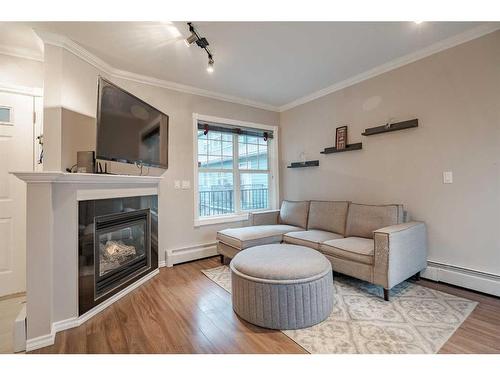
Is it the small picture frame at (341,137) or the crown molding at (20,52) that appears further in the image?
the small picture frame at (341,137)

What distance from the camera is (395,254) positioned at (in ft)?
6.55

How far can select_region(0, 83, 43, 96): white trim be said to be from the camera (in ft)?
7.48

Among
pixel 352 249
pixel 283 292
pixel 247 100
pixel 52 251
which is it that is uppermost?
pixel 247 100

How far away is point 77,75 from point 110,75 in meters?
0.45

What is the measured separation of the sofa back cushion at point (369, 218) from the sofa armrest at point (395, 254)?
189 millimetres

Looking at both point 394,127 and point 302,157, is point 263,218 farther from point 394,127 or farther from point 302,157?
point 394,127

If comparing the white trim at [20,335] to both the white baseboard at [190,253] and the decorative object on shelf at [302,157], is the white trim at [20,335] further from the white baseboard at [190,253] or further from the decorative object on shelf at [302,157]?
the decorative object on shelf at [302,157]

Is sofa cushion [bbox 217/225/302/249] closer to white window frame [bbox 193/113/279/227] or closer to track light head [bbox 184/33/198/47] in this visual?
white window frame [bbox 193/113/279/227]

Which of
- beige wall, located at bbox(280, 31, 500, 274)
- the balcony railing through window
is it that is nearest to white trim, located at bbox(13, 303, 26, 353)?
the balcony railing through window

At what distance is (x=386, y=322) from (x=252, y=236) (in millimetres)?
1553

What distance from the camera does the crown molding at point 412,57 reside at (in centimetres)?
206

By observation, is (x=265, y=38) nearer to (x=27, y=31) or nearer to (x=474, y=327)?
(x=27, y=31)

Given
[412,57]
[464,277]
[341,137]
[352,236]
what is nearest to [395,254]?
[352,236]

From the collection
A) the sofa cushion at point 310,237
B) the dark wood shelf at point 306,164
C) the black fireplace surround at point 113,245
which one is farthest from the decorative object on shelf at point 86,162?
the dark wood shelf at point 306,164
